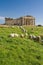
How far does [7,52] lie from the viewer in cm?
1424

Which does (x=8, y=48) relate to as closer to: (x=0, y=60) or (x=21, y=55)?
(x=21, y=55)

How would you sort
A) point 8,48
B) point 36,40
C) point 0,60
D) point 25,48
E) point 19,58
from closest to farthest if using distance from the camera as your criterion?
point 0,60
point 19,58
point 8,48
point 25,48
point 36,40

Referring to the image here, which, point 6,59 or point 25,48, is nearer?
point 6,59

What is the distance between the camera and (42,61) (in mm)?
14586

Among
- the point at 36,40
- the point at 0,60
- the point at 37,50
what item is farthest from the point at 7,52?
the point at 36,40

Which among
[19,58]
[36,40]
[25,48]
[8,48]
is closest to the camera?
[19,58]

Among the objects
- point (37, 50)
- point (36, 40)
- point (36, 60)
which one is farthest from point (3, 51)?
point (36, 40)

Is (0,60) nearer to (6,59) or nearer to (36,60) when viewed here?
(6,59)

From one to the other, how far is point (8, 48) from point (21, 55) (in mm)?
1349

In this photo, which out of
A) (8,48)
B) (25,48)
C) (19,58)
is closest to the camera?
(19,58)

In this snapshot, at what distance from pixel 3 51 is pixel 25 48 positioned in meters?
2.74

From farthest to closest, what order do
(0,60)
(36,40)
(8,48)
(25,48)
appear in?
(36,40)
(25,48)
(8,48)
(0,60)

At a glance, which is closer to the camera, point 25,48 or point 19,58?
point 19,58

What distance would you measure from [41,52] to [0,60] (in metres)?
4.72
